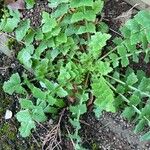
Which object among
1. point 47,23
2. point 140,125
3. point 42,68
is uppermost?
point 47,23

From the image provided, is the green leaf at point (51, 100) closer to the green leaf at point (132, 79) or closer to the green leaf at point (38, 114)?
the green leaf at point (38, 114)

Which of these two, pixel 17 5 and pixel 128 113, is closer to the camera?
pixel 128 113

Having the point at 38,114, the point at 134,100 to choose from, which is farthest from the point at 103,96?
the point at 38,114

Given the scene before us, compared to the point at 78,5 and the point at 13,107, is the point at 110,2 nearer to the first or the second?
the point at 78,5

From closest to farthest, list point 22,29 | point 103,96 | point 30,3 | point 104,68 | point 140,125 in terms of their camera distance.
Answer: point 103,96 < point 140,125 < point 104,68 < point 22,29 < point 30,3

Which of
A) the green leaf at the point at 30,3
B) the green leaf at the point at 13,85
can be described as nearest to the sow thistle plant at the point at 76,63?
the green leaf at the point at 13,85

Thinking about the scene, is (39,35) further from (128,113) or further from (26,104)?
(128,113)
